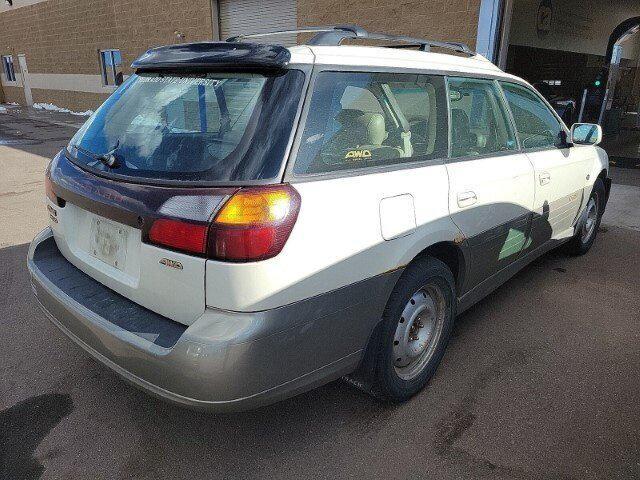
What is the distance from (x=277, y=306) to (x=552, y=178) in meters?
2.64

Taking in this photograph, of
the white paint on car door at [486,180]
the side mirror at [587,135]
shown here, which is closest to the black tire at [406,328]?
the white paint on car door at [486,180]

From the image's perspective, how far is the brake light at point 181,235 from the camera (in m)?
1.78

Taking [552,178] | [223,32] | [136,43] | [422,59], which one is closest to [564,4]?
[223,32]

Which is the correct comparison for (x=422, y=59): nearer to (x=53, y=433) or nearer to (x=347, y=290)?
(x=347, y=290)

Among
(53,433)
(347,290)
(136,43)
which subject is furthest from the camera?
(136,43)

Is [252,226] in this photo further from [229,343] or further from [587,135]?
[587,135]

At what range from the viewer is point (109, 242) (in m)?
2.13

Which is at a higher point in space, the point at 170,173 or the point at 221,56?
the point at 221,56

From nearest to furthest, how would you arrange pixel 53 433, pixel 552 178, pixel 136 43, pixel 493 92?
pixel 53 433, pixel 493 92, pixel 552 178, pixel 136 43

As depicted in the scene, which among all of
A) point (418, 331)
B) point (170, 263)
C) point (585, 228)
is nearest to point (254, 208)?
point (170, 263)

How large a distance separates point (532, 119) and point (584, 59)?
1870 centimetres

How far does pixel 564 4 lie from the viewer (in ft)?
54.0

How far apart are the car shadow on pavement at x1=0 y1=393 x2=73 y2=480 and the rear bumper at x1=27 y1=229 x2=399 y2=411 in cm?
52

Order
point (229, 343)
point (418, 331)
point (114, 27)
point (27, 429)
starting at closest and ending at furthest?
point (229, 343) < point (27, 429) < point (418, 331) < point (114, 27)
